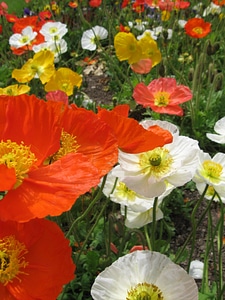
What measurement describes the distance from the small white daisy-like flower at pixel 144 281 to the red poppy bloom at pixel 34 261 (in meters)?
0.12

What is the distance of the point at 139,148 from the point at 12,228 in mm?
239

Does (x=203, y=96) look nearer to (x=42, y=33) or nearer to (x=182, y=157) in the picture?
(x=42, y=33)

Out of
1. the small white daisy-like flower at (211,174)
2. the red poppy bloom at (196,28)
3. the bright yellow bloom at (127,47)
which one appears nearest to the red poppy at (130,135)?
the small white daisy-like flower at (211,174)

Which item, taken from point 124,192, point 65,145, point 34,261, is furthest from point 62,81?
point 34,261

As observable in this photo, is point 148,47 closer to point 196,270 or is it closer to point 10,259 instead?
point 196,270

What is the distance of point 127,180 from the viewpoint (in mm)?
914

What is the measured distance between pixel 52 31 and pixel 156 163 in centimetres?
216

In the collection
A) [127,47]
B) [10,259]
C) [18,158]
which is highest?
[18,158]

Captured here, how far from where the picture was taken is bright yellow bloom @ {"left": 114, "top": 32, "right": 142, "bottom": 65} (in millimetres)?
2211

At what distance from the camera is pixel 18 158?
699 mm

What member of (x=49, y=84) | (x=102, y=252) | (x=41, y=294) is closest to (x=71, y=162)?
(x=41, y=294)

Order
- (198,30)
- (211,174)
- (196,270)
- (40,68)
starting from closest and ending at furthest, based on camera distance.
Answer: (211,174) → (196,270) → (40,68) → (198,30)

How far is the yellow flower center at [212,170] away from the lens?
1059mm

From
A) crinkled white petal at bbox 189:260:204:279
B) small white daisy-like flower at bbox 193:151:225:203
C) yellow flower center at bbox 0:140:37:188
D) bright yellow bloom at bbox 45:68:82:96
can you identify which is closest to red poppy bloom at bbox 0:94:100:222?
yellow flower center at bbox 0:140:37:188
